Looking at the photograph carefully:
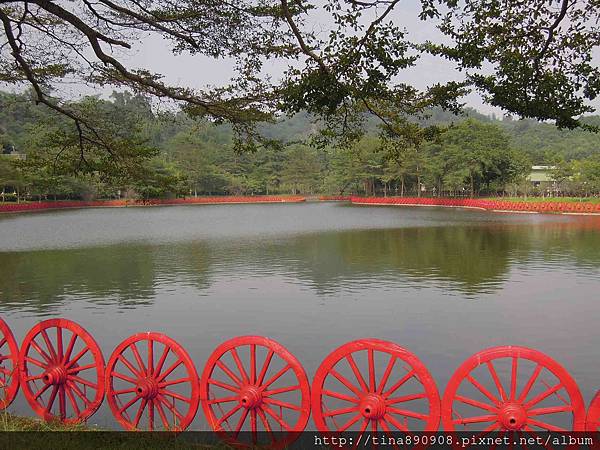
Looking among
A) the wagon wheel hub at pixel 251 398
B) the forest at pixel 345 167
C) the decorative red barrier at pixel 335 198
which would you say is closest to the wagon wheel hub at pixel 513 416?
the wagon wheel hub at pixel 251 398

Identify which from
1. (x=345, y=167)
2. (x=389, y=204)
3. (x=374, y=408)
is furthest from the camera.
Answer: (x=345, y=167)

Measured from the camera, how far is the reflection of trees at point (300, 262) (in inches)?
677

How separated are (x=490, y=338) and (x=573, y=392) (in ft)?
22.0

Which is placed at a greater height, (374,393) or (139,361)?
(139,361)

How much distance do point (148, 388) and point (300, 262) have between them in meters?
16.0

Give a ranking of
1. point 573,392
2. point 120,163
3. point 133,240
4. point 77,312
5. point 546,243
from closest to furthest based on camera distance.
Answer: point 573,392 → point 120,163 → point 77,312 → point 546,243 → point 133,240

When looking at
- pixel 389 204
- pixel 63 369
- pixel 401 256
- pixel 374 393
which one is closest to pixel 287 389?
pixel 374 393

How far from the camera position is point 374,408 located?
17.4 feet

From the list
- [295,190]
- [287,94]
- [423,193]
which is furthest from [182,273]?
[295,190]

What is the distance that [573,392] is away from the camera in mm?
4887

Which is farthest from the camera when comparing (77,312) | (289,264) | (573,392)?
(289,264)

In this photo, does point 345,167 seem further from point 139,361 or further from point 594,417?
point 594,417

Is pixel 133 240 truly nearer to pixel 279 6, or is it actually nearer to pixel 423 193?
pixel 279 6

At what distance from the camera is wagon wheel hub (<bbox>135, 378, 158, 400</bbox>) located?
639cm
